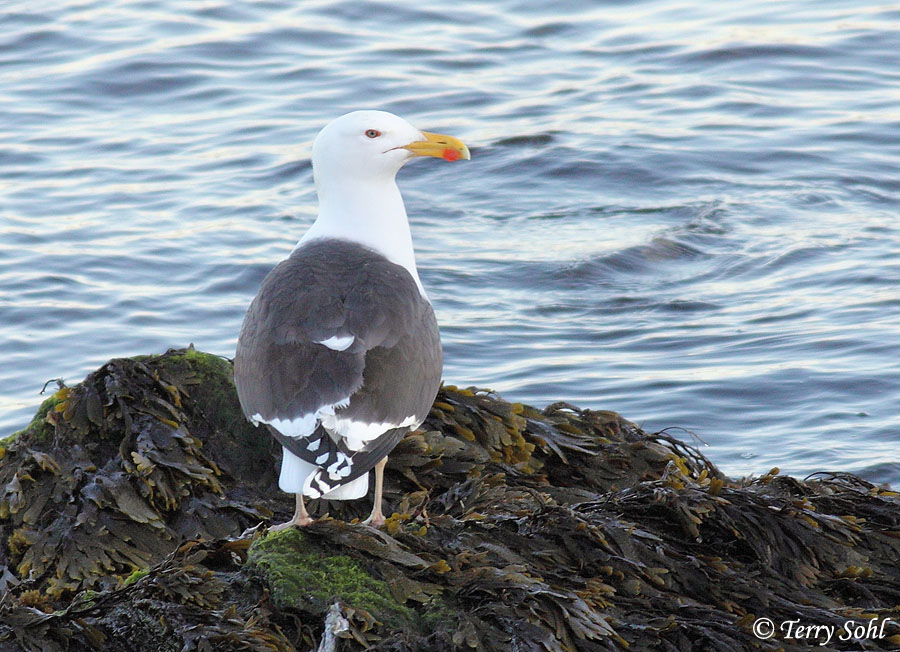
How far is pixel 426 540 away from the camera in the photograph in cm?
358

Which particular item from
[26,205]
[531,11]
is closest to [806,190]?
[531,11]

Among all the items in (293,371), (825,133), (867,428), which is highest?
(293,371)

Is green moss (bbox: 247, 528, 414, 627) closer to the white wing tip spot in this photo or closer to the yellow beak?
the white wing tip spot

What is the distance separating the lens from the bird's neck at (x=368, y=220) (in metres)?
4.78

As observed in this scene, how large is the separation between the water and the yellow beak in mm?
2465

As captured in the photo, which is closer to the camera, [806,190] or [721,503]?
[721,503]

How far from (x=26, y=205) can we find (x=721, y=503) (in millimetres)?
8229

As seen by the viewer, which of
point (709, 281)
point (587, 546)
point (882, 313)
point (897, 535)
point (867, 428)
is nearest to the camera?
point (587, 546)

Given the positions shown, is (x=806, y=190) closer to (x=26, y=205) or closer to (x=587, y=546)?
(x=26, y=205)

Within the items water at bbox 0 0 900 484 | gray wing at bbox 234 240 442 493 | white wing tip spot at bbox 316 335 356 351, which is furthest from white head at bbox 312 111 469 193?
water at bbox 0 0 900 484

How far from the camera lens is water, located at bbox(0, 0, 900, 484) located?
7754 millimetres

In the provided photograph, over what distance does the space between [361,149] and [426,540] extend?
196 cm

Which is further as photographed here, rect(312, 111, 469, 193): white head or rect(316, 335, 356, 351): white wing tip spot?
rect(312, 111, 469, 193): white head

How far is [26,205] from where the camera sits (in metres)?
10.5
